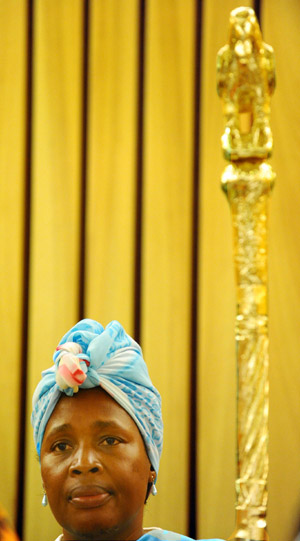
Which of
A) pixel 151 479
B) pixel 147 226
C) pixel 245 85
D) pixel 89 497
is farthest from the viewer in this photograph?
pixel 147 226

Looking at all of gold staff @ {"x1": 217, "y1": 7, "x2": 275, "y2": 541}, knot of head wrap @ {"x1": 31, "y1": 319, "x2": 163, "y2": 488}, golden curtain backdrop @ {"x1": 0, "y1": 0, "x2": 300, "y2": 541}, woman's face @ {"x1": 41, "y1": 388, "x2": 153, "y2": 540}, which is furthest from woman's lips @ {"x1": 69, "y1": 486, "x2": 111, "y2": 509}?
golden curtain backdrop @ {"x1": 0, "y1": 0, "x2": 300, "y2": 541}

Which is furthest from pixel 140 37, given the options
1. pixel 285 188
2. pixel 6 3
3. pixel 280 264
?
pixel 280 264

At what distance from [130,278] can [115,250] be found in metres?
0.06

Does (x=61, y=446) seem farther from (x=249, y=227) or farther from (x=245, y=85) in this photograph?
(x=245, y=85)

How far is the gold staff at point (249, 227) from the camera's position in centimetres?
79

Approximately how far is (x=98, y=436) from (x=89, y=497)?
0.08 metres

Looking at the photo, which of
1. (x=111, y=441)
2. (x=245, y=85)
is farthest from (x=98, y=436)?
(x=245, y=85)

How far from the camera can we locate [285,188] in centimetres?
139

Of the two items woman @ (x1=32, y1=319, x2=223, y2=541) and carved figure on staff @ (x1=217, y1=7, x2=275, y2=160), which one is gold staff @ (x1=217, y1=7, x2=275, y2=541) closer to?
carved figure on staff @ (x1=217, y1=7, x2=275, y2=160)

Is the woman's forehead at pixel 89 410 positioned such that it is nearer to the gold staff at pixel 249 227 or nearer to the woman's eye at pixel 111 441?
the woman's eye at pixel 111 441

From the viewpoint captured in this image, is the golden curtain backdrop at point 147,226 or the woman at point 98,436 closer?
the woman at point 98,436

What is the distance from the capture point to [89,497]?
955 mm

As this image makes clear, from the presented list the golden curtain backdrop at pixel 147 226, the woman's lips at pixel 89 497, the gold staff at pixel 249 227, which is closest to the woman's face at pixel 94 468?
the woman's lips at pixel 89 497

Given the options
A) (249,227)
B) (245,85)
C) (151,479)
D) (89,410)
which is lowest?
(151,479)
